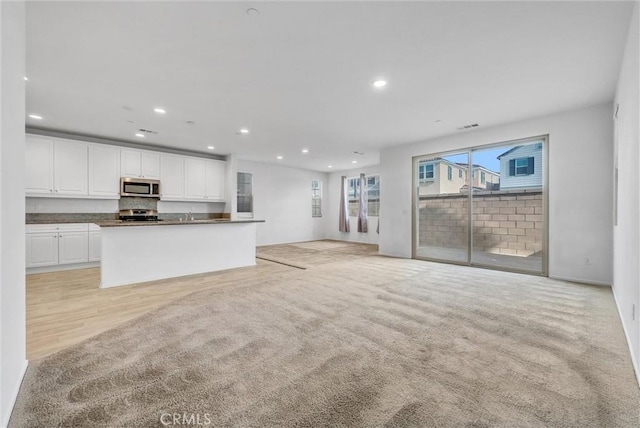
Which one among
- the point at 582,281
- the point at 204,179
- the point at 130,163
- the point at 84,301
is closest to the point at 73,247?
the point at 130,163

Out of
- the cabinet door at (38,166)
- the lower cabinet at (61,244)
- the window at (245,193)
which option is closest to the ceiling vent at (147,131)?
the cabinet door at (38,166)

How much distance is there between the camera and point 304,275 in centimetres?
470

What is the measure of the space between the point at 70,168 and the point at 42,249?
160 centimetres

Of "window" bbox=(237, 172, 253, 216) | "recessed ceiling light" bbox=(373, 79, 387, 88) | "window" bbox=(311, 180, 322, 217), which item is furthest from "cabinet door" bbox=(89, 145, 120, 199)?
"window" bbox=(311, 180, 322, 217)

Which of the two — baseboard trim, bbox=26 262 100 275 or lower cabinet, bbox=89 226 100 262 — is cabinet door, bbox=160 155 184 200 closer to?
lower cabinet, bbox=89 226 100 262

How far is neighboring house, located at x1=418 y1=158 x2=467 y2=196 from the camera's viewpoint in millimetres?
5780

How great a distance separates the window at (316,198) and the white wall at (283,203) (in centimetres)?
17

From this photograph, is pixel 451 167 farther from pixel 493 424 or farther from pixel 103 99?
pixel 103 99

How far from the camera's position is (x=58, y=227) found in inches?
201

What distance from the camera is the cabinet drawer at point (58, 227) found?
485 centimetres

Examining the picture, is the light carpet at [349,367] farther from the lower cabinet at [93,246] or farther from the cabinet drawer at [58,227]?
the cabinet drawer at [58,227]

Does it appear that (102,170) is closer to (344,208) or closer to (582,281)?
(344,208)

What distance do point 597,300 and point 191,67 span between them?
556 cm

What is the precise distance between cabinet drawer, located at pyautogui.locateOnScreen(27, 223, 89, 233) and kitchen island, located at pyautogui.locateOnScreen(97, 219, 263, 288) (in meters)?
1.33
